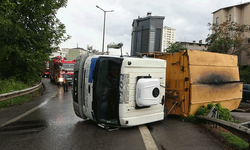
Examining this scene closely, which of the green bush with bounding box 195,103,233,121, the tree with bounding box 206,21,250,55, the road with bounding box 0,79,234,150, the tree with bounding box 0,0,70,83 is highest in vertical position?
the tree with bounding box 206,21,250,55

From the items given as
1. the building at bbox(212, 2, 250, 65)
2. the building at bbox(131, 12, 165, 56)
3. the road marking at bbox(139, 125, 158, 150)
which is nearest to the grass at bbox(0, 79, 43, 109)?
the road marking at bbox(139, 125, 158, 150)

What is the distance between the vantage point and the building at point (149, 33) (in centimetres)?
5169

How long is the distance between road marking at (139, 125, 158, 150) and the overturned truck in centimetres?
161

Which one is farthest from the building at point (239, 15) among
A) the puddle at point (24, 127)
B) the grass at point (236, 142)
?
the puddle at point (24, 127)

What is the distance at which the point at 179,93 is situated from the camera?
18.2 feet

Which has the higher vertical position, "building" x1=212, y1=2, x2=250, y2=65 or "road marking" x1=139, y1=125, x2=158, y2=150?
"building" x1=212, y1=2, x2=250, y2=65

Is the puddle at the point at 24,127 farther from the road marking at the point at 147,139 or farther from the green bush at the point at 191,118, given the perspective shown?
the green bush at the point at 191,118

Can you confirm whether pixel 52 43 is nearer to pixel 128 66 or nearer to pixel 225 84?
pixel 128 66

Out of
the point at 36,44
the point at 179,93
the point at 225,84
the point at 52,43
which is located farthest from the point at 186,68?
the point at 52,43

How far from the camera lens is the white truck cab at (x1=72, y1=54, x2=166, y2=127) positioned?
405 centimetres

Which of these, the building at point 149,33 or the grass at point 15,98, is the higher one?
the building at point 149,33

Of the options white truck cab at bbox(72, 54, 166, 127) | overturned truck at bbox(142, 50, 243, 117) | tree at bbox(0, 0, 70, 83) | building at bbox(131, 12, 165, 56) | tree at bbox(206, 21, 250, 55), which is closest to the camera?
white truck cab at bbox(72, 54, 166, 127)

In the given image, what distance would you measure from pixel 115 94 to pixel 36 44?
29.2ft

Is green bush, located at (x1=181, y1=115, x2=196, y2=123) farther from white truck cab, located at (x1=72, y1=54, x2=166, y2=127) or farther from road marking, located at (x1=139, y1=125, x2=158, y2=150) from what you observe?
road marking, located at (x1=139, y1=125, x2=158, y2=150)
